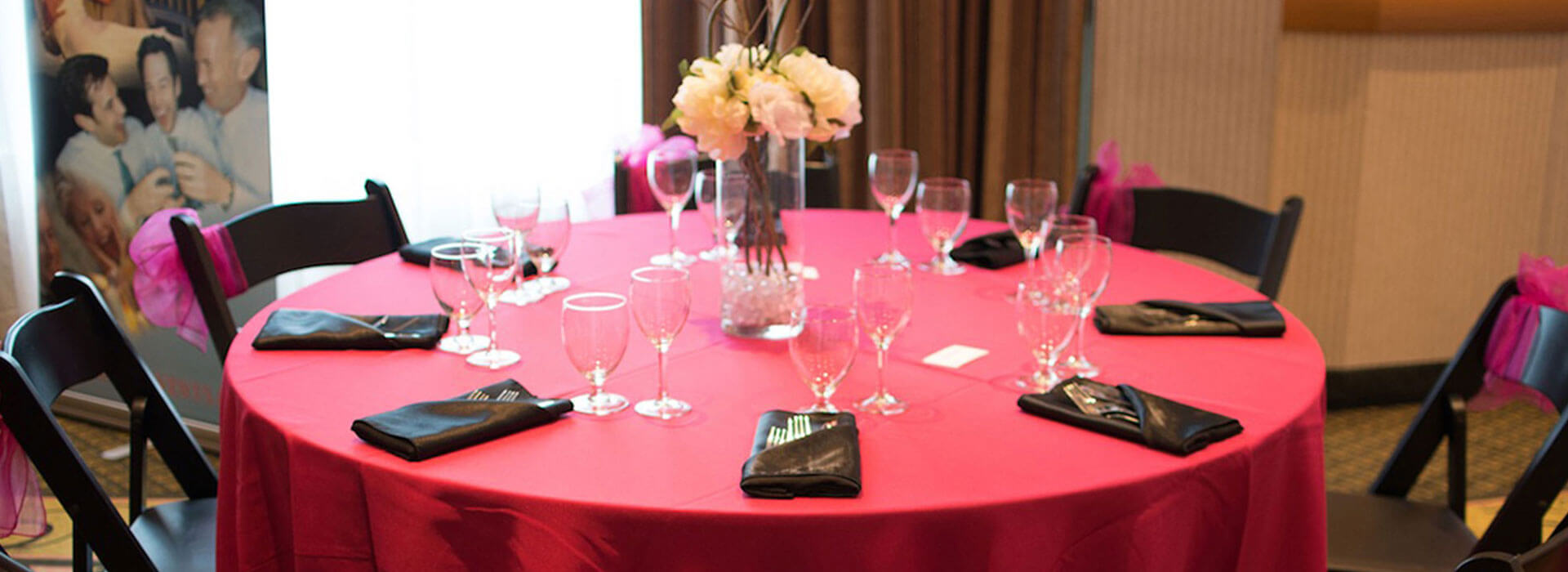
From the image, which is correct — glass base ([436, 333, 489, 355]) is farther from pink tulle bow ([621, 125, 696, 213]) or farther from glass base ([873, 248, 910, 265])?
pink tulle bow ([621, 125, 696, 213])

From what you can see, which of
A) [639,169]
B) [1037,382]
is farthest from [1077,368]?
[639,169]

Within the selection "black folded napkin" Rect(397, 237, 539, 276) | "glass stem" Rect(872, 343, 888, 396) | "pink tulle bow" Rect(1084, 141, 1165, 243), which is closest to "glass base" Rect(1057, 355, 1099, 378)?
"glass stem" Rect(872, 343, 888, 396)

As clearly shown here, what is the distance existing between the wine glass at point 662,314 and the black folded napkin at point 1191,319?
75 cm

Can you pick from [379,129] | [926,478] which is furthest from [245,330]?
[379,129]

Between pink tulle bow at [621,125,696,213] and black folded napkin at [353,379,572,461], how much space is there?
1749 mm

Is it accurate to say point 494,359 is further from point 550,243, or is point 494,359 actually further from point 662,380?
point 550,243

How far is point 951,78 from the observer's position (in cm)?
420

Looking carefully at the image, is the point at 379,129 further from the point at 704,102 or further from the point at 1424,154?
the point at 1424,154

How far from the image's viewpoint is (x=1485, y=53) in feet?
13.9

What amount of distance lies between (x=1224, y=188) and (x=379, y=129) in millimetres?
2584

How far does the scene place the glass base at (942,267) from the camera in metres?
2.55

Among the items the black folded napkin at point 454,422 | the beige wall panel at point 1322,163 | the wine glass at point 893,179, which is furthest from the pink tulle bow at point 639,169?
the beige wall panel at point 1322,163

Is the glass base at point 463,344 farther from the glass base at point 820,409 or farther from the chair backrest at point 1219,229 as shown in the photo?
the chair backrest at point 1219,229

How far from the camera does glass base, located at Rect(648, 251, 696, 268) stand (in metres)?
2.62
